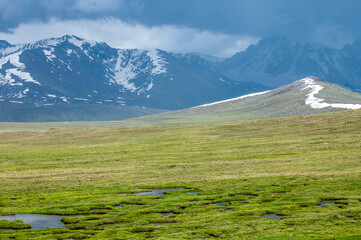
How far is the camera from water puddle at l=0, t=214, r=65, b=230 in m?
41.6

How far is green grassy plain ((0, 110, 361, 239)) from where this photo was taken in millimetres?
37406

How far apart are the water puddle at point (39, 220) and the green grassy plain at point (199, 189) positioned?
1118mm

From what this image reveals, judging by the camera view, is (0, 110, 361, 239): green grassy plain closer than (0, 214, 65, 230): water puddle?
Yes

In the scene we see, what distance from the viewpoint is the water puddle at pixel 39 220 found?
1638 inches

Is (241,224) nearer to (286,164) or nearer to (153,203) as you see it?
(153,203)

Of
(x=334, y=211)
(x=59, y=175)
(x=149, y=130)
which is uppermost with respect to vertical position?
(x=149, y=130)

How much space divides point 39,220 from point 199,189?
21407 millimetres

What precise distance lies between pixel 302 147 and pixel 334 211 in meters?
60.3

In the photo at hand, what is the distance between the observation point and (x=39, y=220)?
4391cm

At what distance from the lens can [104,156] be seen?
106562 millimetres

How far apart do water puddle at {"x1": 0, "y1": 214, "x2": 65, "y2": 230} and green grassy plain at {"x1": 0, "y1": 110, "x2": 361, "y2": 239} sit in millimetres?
1118

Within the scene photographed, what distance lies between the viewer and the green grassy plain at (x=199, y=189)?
37.4 meters

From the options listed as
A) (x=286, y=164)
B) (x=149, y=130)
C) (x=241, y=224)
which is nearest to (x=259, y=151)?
(x=286, y=164)

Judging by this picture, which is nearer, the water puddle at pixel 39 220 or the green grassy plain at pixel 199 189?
the green grassy plain at pixel 199 189
